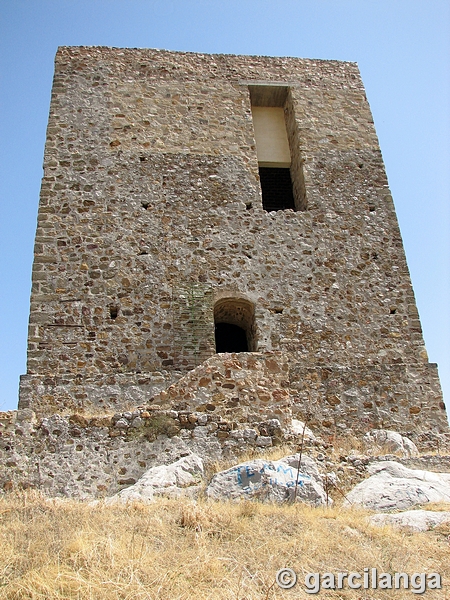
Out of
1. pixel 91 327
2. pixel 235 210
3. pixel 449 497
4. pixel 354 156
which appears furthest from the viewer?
pixel 354 156

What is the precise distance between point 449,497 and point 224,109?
894 centimetres

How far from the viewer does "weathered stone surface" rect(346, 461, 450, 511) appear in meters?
5.95

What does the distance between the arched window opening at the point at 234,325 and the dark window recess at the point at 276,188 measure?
305 cm

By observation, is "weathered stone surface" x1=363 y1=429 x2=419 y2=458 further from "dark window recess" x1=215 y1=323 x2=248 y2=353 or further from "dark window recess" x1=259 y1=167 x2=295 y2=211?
"dark window recess" x1=259 y1=167 x2=295 y2=211

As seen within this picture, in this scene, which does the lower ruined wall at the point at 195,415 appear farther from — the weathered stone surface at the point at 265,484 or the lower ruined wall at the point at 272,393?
the weathered stone surface at the point at 265,484

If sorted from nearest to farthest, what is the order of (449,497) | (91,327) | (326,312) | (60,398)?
(449,497)
(60,398)
(91,327)
(326,312)

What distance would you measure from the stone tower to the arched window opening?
1.9 inches

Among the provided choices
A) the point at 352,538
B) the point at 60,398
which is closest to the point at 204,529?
the point at 352,538

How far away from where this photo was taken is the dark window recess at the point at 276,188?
41.9ft

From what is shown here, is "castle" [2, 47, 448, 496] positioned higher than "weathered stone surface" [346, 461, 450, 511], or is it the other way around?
"castle" [2, 47, 448, 496]

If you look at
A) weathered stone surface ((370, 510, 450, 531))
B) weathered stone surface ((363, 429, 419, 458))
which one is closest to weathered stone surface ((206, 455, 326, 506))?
weathered stone surface ((370, 510, 450, 531))

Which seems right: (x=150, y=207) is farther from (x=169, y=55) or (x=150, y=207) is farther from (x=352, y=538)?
(x=352, y=538)

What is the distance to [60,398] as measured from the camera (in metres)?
8.74

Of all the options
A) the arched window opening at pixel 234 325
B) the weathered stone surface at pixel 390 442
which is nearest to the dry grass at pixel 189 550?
the weathered stone surface at pixel 390 442
